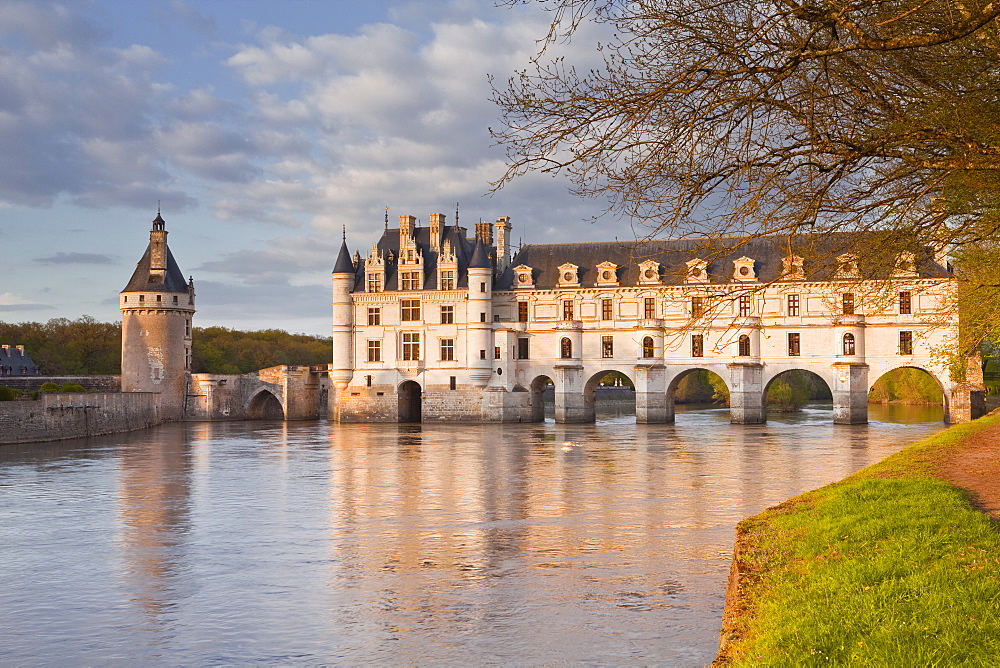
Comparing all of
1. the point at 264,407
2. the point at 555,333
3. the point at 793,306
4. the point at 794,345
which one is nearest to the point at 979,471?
the point at 794,345

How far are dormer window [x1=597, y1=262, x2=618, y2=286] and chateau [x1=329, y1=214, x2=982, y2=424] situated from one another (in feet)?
0.26

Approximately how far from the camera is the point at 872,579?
7.79 m

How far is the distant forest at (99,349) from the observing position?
8106 cm

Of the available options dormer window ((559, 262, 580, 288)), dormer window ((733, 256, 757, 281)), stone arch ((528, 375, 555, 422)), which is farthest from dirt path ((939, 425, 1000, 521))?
stone arch ((528, 375, 555, 422))

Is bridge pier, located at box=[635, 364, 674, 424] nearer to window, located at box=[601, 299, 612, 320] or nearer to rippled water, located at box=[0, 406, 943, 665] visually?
window, located at box=[601, 299, 612, 320]

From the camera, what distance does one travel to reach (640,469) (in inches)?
1128

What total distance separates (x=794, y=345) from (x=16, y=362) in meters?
59.2

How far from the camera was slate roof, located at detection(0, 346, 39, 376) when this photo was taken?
7575 centimetres

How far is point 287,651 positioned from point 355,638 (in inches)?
29.6

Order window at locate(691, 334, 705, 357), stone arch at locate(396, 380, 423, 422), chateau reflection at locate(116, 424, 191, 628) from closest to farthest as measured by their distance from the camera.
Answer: chateau reflection at locate(116, 424, 191, 628) < window at locate(691, 334, 705, 357) < stone arch at locate(396, 380, 423, 422)

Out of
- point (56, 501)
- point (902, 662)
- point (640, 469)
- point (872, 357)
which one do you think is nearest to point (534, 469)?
point (640, 469)

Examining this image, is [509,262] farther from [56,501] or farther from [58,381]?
[56,501]

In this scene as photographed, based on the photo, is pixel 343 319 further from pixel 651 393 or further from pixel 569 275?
pixel 651 393

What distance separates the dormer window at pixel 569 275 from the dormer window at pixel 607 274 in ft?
4.44
